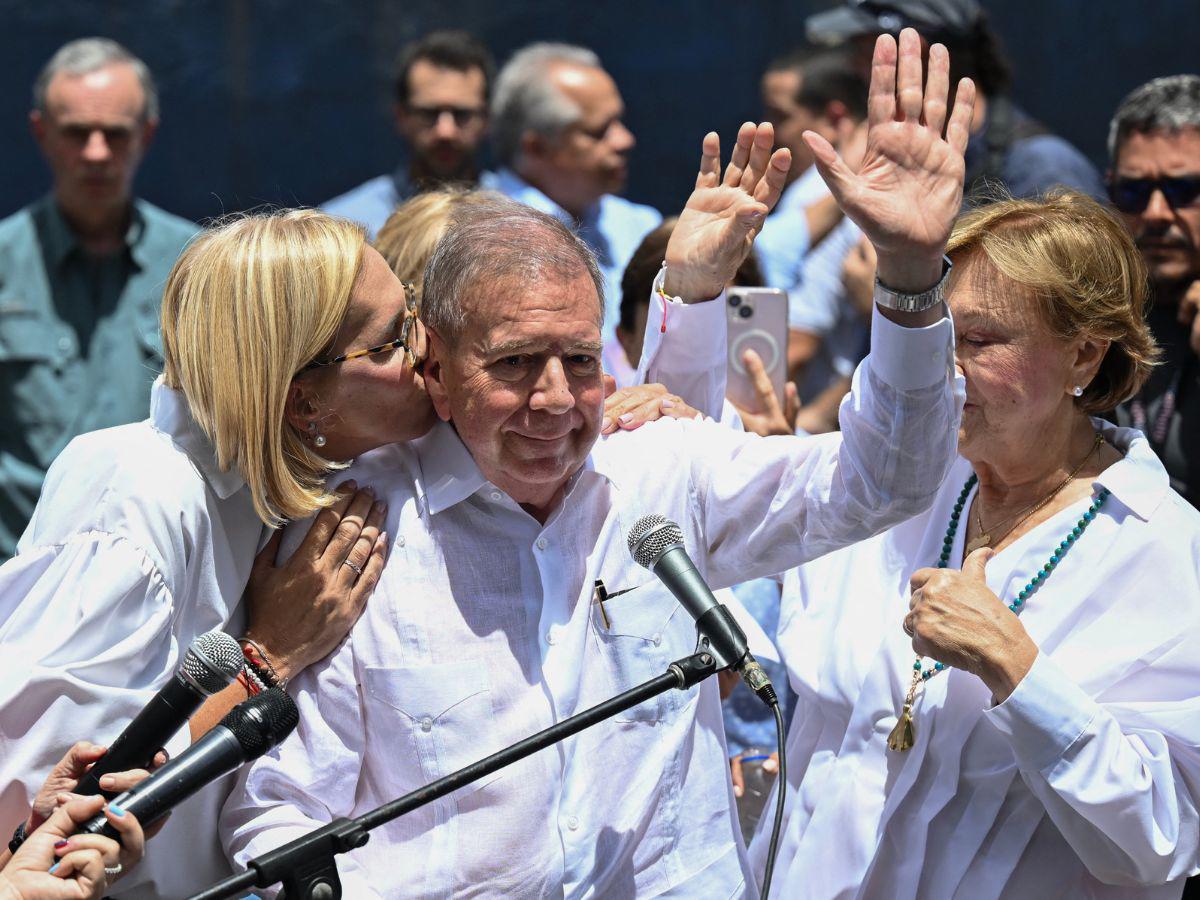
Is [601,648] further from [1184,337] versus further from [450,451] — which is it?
[1184,337]

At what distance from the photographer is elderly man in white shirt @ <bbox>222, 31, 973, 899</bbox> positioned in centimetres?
264

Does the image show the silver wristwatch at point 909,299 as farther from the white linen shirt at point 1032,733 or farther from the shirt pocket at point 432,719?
the shirt pocket at point 432,719

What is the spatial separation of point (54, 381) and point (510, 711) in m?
3.51

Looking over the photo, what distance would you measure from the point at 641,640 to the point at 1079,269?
1.10m

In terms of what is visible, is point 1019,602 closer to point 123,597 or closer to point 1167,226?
point 123,597

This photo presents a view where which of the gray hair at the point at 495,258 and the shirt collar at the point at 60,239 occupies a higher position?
the gray hair at the point at 495,258

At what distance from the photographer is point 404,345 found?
2.90 meters

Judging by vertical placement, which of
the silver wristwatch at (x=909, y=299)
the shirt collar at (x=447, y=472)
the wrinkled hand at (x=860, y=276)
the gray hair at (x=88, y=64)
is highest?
the gray hair at (x=88, y=64)

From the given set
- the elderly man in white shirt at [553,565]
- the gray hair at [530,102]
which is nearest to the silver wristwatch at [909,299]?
the elderly man in white shirt at [553,565]

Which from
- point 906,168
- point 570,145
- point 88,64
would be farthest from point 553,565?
point 88,64

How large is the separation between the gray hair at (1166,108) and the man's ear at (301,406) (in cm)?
265

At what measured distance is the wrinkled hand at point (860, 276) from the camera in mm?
5223

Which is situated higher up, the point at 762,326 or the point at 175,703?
the point at 175,703

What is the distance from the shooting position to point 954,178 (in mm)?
2568
